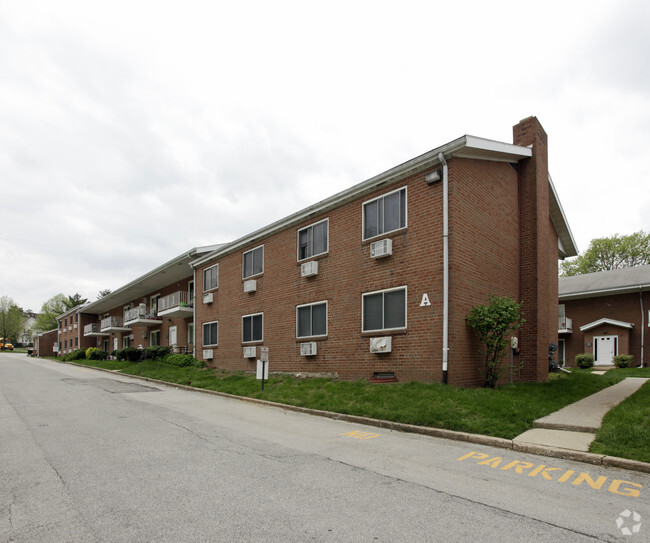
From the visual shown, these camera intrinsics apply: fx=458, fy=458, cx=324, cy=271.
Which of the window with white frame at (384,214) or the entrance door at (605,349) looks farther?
the entrance door at (605,349)

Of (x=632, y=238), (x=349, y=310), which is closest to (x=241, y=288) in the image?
(x=349, y=310)

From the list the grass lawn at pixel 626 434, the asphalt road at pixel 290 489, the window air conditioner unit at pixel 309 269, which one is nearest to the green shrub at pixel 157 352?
the window air conditioner unit at pixel 309 269

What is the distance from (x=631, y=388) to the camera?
13.7 metres

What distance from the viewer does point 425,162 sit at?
12602mm

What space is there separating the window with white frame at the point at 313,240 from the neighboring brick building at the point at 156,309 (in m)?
8.30

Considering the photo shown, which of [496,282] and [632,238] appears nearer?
[496,282]

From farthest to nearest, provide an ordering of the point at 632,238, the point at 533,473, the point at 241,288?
the point at 632,238
the point at 241,288
the point at 533,473

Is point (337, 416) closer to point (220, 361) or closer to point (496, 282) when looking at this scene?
point (496, 282)

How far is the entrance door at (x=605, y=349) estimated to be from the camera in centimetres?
2877

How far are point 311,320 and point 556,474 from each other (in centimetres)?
1067

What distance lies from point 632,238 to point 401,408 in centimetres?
4939

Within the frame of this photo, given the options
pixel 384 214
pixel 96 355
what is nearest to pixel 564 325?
pixel 384 214

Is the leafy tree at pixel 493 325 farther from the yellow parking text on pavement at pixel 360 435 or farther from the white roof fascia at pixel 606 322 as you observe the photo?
the white roof fascia at pixel 606 322

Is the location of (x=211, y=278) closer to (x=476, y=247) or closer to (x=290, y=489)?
(x=476, y=247)
